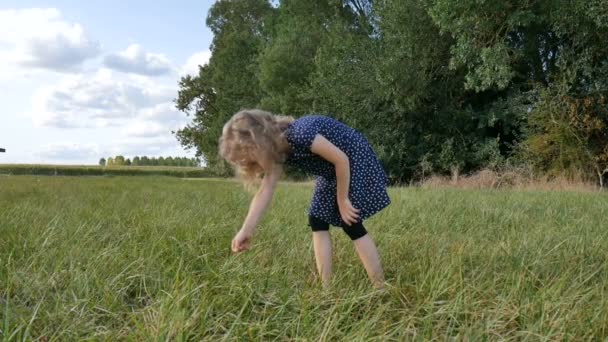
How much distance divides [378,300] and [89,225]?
2452 mm

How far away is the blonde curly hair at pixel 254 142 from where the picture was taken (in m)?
2.54

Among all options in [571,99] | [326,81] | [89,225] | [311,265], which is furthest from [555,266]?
[326,81]

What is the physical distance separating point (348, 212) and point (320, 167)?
327 millimetres

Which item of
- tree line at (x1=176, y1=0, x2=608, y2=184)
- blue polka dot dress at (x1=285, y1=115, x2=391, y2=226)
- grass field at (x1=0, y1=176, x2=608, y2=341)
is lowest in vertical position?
grass field at (x1=0, y1=176, x2=608, y2=341)

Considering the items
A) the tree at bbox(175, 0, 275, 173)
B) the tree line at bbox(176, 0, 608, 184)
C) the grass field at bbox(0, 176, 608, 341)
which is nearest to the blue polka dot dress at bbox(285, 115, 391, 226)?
the grass field at bbox(0, 176, 608, 341)

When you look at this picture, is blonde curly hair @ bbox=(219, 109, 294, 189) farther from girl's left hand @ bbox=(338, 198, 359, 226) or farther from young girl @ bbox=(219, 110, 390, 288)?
girl's left hand @ bbox=(338, 198, 359, 226)

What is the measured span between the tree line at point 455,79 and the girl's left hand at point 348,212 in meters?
11.1

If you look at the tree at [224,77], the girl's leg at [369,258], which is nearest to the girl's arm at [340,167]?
the girl's leg at [369,258]

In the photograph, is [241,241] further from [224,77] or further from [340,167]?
[224,77]

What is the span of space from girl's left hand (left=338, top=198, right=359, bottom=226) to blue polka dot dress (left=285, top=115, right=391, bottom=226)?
0.22ft

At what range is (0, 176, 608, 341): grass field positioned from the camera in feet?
6.28

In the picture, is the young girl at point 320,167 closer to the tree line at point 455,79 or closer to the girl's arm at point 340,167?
the girl's arm at point 340,167

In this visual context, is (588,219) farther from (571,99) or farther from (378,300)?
(571,99)

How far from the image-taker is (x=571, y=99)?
13461 mm
